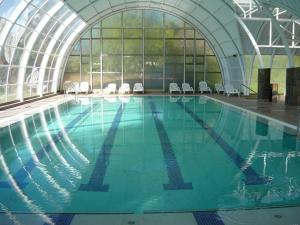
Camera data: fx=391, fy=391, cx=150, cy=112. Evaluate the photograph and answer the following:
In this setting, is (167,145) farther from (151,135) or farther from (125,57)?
(125,57)

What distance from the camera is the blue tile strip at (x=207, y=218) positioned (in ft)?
14.5

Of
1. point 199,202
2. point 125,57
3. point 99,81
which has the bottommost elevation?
point 199,202

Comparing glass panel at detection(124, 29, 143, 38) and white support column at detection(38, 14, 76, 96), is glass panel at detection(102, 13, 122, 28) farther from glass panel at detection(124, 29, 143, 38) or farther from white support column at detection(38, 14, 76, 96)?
white support column at detection(38, 14, 76, 96)

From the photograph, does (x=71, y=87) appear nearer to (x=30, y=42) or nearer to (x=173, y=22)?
(x=30, y=42)

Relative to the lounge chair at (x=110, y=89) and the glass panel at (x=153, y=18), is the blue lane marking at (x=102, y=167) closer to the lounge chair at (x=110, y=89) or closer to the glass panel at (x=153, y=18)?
the lounge chair at (x=110, y=89)

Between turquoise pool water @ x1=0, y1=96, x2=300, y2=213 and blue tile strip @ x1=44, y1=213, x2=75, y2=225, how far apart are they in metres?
0.20

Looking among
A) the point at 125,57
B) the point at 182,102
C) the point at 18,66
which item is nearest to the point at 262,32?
the point at 182,102

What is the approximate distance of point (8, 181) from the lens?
→ 6.39 meters

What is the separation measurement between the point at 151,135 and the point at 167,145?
57.7 inches

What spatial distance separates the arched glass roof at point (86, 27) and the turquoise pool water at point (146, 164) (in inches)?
156

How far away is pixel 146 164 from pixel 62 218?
3.10 metres

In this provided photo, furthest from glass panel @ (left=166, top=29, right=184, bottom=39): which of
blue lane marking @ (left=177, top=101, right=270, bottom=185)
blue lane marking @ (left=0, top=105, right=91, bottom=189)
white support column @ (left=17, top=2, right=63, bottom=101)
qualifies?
blue lane marking @ (left=0, top=105, right=91, bottom=189)

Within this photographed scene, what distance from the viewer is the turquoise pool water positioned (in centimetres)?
534

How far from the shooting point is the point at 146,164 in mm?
7512
